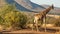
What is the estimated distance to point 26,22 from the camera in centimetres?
2322

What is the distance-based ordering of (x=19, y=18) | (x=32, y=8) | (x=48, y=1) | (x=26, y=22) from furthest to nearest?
(x=32, y=8)
(x=48, y=1)
(x=26, y=22)
(x=19, y=18)

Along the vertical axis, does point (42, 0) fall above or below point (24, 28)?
above

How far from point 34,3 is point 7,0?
4.04 metres

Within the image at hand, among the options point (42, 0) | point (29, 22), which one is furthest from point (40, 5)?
point (29, 22)

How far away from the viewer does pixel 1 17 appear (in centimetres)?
2270

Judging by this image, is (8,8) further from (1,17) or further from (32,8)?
(32,8)

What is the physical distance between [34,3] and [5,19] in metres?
17.9

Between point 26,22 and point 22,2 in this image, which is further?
point 22,2

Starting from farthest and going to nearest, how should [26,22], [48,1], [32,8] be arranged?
[32,8]
[48,1]
[26,22]

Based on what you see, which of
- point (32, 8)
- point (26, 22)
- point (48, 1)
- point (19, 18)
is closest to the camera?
point (19, 18)

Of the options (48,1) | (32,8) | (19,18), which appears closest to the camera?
(19,18)

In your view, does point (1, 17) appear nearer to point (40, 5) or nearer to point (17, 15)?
point (17, 15)

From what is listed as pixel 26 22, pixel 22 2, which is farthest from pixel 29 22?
pixel 22 2

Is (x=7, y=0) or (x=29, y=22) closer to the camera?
(x=29, y=22)
